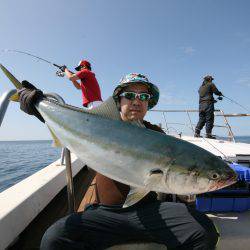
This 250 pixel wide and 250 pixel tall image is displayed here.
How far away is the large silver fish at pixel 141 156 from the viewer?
76.5 inches

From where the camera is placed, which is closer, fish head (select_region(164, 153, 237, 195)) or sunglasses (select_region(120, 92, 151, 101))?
fish head (select_region(164, 153, 237, 195))

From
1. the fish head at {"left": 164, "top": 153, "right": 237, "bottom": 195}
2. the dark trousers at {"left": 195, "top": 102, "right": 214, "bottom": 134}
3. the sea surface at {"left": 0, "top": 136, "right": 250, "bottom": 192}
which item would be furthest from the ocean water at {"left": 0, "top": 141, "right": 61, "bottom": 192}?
the fish head at {"left": 164, "top": 153, "right": 237, "bottom": 195}

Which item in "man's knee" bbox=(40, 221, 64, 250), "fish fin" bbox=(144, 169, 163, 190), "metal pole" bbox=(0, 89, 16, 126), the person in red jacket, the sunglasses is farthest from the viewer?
the person in red jacket

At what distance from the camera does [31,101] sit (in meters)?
2.70

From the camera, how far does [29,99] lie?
2.68m

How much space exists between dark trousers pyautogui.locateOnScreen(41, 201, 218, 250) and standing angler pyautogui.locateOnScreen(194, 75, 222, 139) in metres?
7.36

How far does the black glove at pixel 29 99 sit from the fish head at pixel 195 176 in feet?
5.36

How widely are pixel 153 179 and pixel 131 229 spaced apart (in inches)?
32.1

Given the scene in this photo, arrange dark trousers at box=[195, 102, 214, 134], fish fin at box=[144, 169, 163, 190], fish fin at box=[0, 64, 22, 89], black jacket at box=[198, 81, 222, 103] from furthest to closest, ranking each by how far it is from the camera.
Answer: black jacket at box=[198, 81, 222, 103] < dark trousers at box=[195, 102, 214, 134] < fish fin at box=[0, 64, 22, 89] < fish fin at box=[144, 169, 163, 190]

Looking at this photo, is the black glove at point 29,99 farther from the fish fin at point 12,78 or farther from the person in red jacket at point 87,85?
the person in red jacket at point 87,85

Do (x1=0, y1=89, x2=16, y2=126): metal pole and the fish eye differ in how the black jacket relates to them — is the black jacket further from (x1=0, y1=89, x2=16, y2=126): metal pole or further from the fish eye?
(x1=0, y1=89, x2=16, y2=126): metal pole

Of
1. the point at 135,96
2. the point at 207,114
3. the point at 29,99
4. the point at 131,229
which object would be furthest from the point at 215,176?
the point at 207,114

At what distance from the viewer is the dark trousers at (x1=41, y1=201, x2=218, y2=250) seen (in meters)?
2.35

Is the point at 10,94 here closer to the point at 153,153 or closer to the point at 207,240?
the point at 153,153
